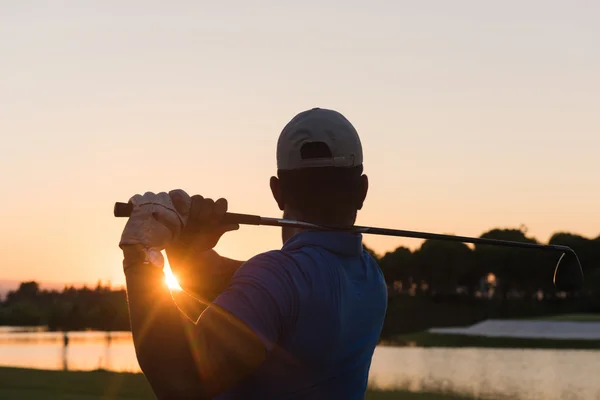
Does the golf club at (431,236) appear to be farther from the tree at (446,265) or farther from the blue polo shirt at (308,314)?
the tree at (446,265)

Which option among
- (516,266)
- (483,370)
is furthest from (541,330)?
(516,266)

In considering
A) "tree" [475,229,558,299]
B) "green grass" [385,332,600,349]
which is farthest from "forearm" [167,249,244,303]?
"tree" [475,229,558,299]

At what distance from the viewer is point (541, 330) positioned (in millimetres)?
55844

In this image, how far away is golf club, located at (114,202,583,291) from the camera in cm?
248

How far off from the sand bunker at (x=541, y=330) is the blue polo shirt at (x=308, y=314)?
5175 centimetres

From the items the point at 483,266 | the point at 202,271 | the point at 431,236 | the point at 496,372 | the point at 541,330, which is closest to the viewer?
the point at 202,271

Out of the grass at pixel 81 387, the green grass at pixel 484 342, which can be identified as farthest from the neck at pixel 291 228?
the green grass at pixel 484 342

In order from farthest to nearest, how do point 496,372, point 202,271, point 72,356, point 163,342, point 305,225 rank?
→ point 72,356
point 496,372
point 202,271
point 305,225
point 163,342

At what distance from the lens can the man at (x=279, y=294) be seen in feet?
6.97

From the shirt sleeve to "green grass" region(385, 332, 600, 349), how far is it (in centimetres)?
4954

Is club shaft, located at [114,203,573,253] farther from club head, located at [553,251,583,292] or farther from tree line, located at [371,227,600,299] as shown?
tree line, located at [371,227,600,299]

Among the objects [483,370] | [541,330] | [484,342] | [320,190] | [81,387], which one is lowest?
[484,342]

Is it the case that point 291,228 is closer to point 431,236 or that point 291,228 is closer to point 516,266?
point 431,236

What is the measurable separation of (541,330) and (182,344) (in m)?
56.4
